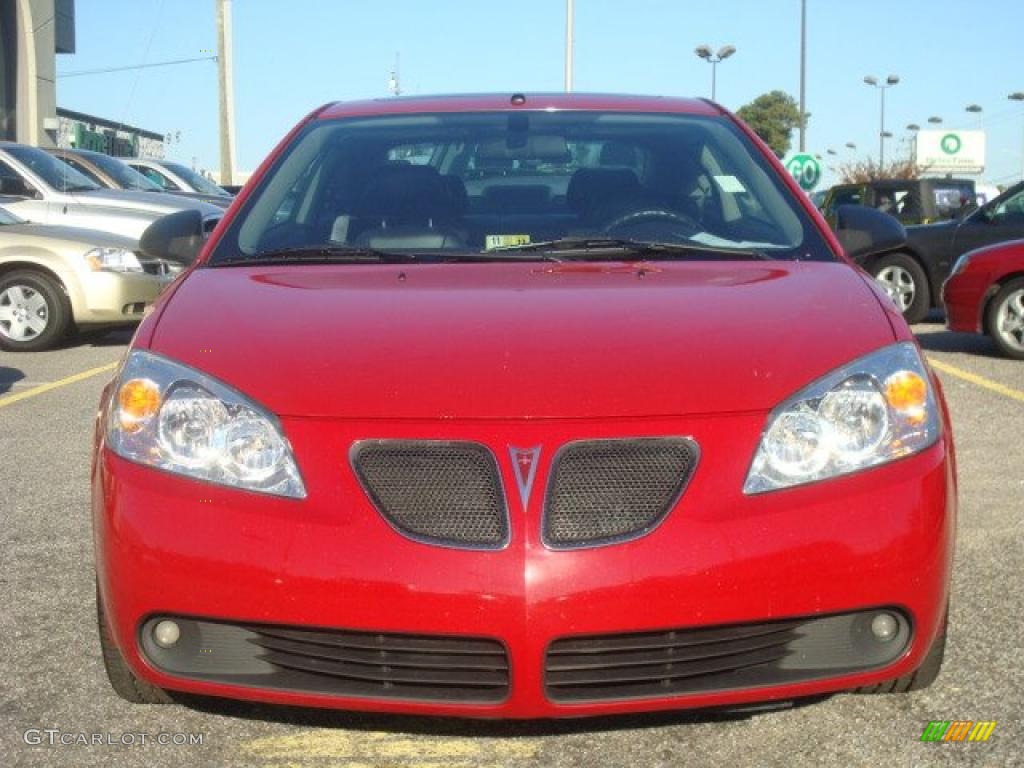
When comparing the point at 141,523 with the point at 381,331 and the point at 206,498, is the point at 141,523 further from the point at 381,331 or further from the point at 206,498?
the point at 381,331

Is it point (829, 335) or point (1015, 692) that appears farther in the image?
point (1015, 692)

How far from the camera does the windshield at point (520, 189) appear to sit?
13.5 ft

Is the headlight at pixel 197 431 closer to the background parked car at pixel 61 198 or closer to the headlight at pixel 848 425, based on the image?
the headlight at pixel 848 425

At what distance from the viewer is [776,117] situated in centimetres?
9419

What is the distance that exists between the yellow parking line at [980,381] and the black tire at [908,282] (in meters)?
3.23

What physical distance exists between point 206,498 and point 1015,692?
190cm

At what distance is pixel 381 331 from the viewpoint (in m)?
3.28

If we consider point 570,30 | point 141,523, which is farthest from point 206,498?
point 570,30

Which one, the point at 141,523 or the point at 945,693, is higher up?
the point at 141,523

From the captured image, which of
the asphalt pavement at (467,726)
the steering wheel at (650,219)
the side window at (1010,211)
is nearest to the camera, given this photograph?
the asphalt pavement at (467,726)

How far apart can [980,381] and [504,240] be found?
20.8ft

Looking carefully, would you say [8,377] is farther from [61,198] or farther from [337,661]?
[337,661]

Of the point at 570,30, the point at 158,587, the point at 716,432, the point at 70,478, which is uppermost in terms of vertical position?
the point at 570,30

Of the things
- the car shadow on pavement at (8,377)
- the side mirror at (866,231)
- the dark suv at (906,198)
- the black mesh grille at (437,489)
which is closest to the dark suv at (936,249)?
the dark suv at (906,198)
